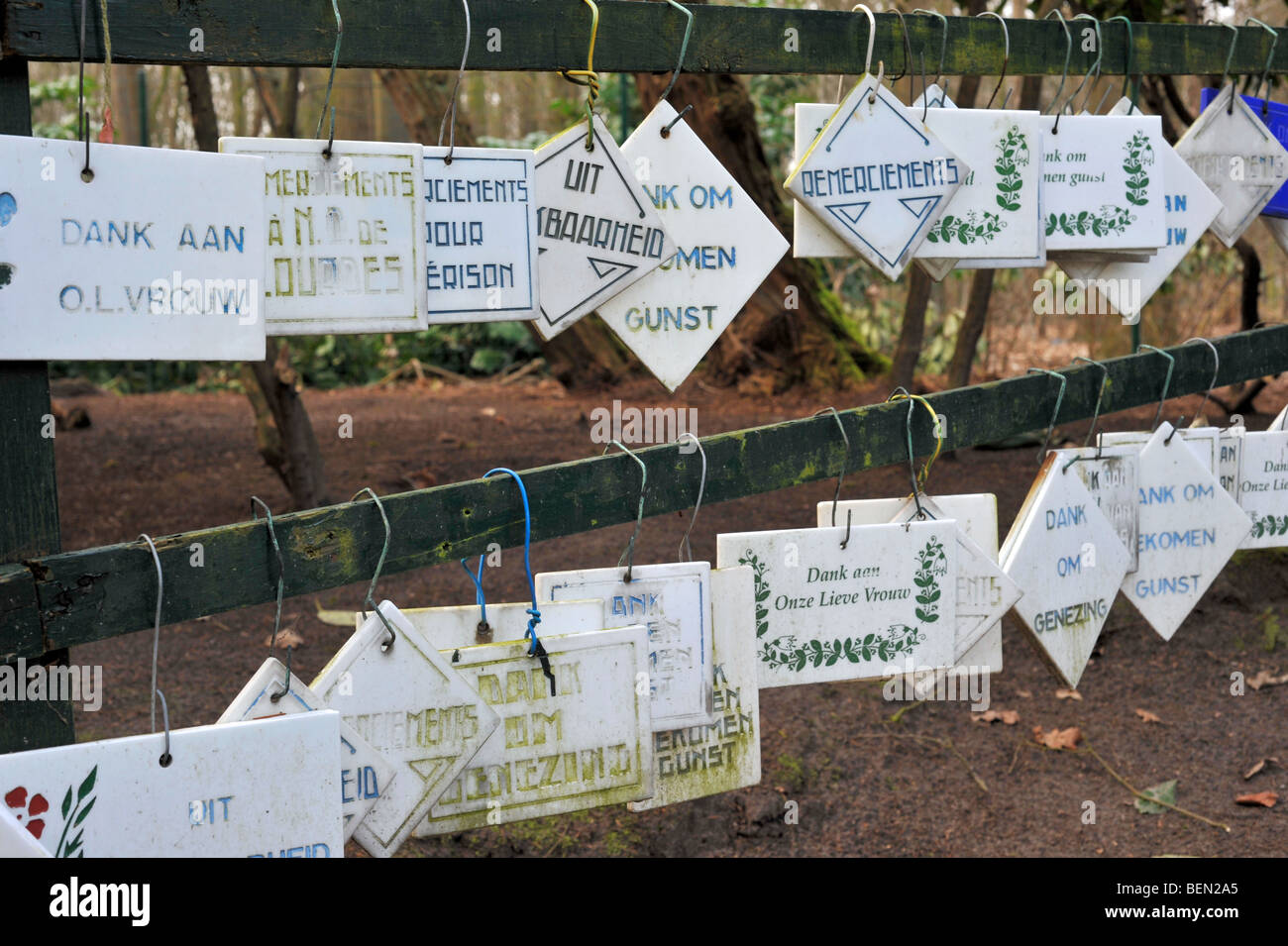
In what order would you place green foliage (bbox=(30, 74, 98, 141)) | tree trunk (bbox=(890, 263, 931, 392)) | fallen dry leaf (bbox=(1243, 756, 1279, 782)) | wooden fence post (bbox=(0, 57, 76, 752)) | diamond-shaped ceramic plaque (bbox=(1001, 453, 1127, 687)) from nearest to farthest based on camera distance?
wooden fence post (bbox=(0, 57, 76, 752))
diamond-shaped ceramic plaque (bbox=(1001, 453, 1127, 687))
fallen dry leaf (bbox=(1243, 756, 1279, 782))
tree trunk (bbox=(890, 263, 931, 392))
green foliage (bbox=(30, 74, 98, 141))

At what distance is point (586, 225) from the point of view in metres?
1.44

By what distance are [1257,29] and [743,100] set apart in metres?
3.33

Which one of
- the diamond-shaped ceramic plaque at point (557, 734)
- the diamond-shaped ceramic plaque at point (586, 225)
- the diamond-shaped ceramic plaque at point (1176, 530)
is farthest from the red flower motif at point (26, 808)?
the diamond-shaped ceramic plaque at point (1176, 530)

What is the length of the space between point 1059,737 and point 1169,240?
5.62 feet

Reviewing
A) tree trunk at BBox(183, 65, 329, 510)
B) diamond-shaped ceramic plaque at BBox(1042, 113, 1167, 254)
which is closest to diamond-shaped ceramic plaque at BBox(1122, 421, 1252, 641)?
diamond-shaped ceramic plaque at BBox(1042, 113, 1167, 254)

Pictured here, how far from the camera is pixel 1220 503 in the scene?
1.99m

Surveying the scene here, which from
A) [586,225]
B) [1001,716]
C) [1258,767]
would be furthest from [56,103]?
[586,225]

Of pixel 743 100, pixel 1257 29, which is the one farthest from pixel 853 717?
pixel 743 100

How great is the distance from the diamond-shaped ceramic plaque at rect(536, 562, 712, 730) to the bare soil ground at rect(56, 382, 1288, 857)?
0.18m

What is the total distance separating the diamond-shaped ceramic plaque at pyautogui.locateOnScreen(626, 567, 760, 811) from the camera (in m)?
1.52

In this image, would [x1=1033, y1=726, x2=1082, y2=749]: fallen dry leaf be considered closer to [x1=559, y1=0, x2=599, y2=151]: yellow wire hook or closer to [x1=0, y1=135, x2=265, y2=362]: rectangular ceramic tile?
[x1=559, y1=0, x2=599, y2=151]: yellow wire hook

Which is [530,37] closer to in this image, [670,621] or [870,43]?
[870,43]

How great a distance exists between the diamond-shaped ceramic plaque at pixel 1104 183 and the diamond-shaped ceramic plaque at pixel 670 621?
79 cm
